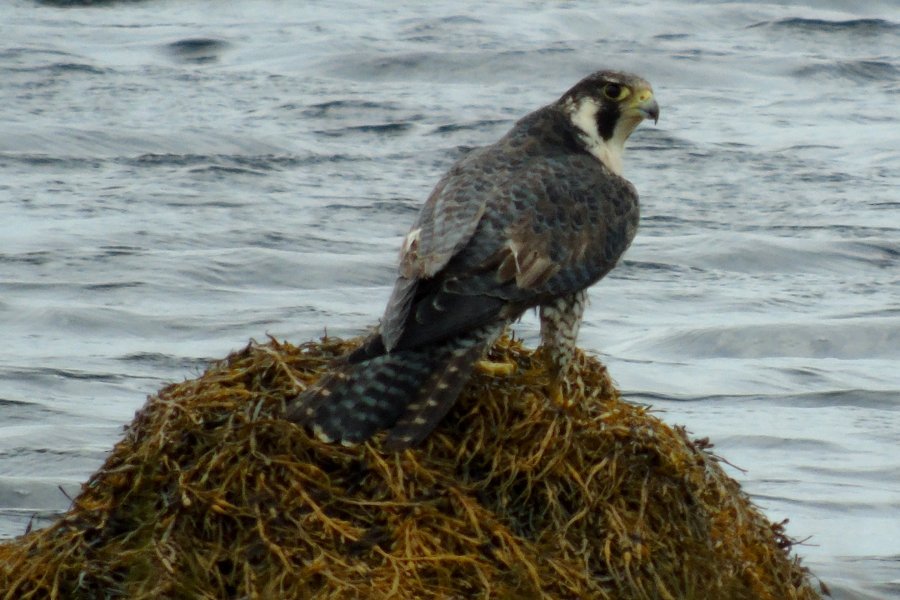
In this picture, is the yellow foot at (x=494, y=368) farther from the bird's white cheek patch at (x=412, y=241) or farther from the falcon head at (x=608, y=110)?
the falcon head at (x=608, y=110)

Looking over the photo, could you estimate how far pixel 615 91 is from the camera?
240 inches

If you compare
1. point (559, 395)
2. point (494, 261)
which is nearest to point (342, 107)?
point (494, 261)

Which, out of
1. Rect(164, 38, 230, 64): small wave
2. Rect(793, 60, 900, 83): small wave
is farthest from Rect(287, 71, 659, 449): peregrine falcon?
Rect(793, 60, 900, 83): small wave

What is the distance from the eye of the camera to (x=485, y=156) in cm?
563

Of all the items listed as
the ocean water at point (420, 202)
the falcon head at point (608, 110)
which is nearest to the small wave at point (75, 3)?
the ocean water at point (420, 202)

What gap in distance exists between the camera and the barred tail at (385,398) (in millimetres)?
4355

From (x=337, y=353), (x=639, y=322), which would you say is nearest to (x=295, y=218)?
(x=639, y=322)

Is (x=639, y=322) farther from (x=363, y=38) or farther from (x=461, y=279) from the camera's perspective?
(x=363, y=38)

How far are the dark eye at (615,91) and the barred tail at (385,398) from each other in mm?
1756

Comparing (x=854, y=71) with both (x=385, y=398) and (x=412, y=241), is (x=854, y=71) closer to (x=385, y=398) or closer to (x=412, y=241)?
(x=412, y=241)

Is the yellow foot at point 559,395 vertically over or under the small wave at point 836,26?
over

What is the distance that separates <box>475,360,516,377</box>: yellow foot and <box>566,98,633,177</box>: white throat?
1.26 meters

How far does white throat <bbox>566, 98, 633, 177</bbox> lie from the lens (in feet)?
19.6

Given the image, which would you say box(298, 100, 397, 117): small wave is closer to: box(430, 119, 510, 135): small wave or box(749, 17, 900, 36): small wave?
box(430, 119, 510, 135): small wave
